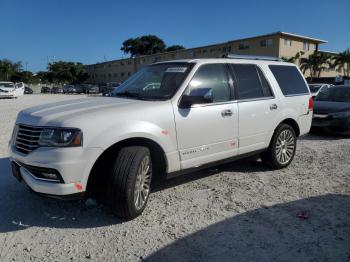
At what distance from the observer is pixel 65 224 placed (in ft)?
12.3

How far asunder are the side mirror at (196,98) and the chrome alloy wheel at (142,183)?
0.81 metres

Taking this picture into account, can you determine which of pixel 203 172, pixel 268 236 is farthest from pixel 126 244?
pixel 203 172

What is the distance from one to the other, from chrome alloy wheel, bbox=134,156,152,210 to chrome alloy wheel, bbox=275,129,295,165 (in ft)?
8.63

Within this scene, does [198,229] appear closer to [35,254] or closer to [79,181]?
[79,181]

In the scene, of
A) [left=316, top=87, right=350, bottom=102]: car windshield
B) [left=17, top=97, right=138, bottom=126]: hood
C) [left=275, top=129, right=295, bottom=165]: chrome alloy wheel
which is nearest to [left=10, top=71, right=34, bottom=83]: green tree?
[left=316, top=87, right=350, bottom=102]: car windshield

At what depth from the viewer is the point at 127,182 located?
3.57m

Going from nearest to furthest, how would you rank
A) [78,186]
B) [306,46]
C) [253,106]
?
[78,186]
[253,106]
[306,46]

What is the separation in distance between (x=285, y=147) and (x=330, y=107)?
4.30 m

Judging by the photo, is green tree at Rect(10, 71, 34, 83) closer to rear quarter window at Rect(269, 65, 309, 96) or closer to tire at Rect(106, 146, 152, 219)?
rear quarter window at Rect(269, 65, 309, 96)

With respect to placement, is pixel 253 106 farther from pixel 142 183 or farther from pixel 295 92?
pixel 142 183

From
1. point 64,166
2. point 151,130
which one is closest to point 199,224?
point 151,130

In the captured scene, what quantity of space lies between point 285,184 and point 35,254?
3497mm

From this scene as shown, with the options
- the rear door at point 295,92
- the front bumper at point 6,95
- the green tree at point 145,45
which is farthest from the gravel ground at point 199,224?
the green tree at point 145,45

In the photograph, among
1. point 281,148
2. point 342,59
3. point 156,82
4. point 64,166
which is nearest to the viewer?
point 64,166
